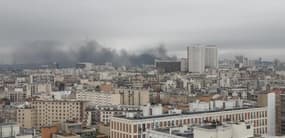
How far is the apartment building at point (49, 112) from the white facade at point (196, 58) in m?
96.7

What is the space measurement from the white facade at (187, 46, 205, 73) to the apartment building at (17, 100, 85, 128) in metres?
96.7

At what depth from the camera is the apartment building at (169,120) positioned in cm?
3266

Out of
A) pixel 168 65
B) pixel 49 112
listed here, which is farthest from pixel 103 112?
pixel 168 65

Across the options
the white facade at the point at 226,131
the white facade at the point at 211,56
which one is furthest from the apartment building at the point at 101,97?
the white facade at the point at 211,56

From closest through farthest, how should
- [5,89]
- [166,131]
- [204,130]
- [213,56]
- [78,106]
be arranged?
1. [204,130]
2. [166,131]
3. [78,106]
4. [5,89]
5. [213,56]

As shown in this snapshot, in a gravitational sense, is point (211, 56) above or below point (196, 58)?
above

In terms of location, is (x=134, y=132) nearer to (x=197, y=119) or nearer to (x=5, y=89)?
(x=197, y=119)

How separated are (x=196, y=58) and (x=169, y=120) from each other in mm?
120309

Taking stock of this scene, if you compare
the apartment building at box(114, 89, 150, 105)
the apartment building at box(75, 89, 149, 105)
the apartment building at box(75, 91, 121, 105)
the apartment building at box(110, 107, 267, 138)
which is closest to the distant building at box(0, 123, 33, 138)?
the apartment building at box(110, 107, 267, 138)

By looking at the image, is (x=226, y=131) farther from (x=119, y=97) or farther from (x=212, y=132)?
(x=119, y=97)

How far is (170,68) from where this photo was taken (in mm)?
152000

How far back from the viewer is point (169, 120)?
33.9m

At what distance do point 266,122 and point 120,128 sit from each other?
45.2 ft

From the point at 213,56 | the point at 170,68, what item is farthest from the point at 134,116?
the point at 213,56
